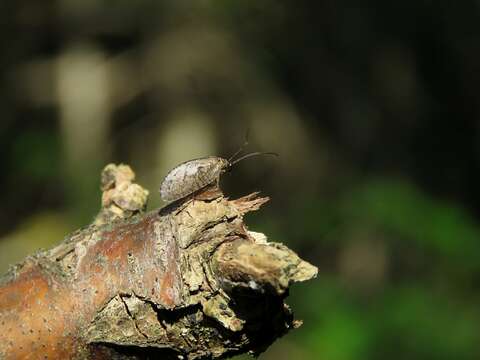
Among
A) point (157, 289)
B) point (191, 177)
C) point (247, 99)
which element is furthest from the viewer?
point (247, 99)

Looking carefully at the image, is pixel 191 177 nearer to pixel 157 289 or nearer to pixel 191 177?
pixel 191 177

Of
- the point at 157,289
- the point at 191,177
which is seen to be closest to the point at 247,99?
the point at 191,177

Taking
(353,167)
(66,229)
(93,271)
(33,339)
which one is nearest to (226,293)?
(93,271)

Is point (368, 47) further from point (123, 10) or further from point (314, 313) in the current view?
point (314, 313)

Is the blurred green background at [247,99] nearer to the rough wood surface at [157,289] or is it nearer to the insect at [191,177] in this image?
the insect at [191,177]

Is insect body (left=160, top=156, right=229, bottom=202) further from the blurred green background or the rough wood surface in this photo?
the blurred green background

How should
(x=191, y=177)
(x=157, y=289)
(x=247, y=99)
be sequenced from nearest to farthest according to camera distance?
(x=157, y=289), (x=191, y=177), (x=247, y=99)
